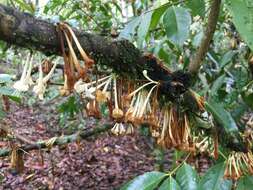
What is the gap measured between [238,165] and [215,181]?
0.33 feet

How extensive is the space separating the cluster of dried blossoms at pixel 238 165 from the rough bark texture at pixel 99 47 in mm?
241

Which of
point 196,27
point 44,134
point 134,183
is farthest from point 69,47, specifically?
point 44,134

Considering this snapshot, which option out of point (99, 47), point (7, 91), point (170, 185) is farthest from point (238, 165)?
point (7, 91)

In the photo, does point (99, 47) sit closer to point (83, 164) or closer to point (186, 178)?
point (186, 178)

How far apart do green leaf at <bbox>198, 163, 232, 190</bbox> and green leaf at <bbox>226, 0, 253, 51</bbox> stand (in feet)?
2.04

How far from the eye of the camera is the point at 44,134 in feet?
13.4

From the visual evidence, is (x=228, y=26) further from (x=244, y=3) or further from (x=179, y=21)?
(x=244, y=3)

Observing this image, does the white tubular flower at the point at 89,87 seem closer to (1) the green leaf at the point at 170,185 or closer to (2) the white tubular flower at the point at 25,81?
(2) the white tubular flower at the point at 25,81

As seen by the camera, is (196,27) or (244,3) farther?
(196,27)

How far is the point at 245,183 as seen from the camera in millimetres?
1146

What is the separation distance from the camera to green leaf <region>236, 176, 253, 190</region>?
1.14m

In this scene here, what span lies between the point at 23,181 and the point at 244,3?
2681 mm

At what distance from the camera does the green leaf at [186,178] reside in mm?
1121

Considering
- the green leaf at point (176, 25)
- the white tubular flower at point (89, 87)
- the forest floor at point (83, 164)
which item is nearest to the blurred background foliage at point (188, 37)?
the green leaf at point (176, 25)
